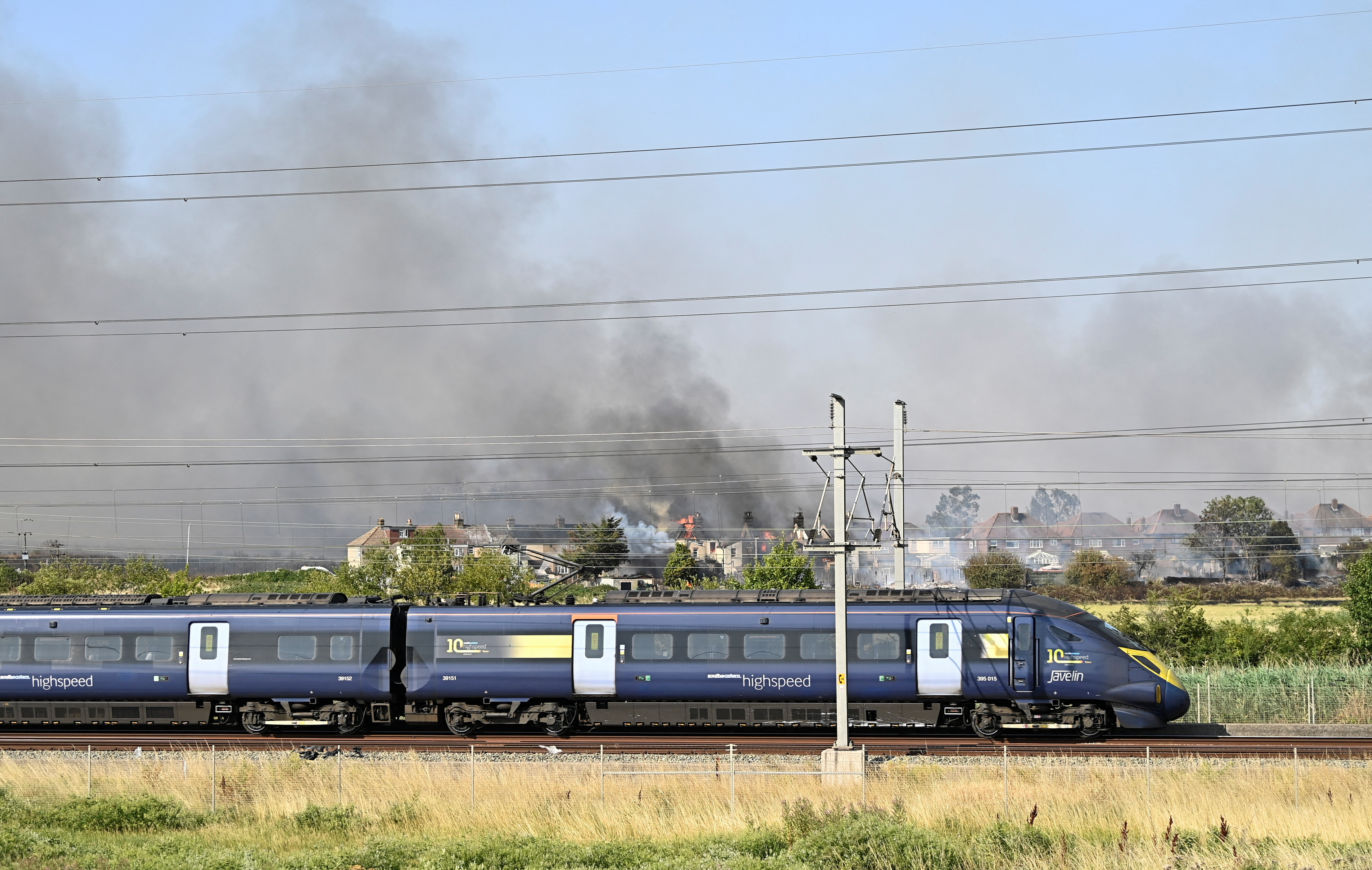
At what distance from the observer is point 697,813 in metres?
19.8

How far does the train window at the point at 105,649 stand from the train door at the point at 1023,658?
22.3 metres

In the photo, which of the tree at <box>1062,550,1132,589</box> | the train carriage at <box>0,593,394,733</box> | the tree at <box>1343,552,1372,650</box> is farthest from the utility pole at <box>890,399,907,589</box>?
the tree at <box>1062,550,1132,589</box>

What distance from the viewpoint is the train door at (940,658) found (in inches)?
1063

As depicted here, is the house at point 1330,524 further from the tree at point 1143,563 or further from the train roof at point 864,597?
the train roof at point 864,597

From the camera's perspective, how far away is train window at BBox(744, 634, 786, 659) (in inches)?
1090


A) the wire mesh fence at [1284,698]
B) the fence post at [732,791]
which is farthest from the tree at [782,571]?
the fence post at [732,791]

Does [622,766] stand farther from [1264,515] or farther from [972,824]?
[1264,515]

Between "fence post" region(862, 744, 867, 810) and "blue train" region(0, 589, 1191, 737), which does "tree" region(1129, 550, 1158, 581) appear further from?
"fence post" region(862, 744, 867, 810)

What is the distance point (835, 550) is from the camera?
21.7 meters

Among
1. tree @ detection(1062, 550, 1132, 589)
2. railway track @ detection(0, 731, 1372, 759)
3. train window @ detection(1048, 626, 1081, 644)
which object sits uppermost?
train window @ detection(1048, 626, 1081, 644)

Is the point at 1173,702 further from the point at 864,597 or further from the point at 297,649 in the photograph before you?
the point at 297,649

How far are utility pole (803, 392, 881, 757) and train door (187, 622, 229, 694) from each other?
16079 mm

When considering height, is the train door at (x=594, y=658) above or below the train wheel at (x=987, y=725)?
above

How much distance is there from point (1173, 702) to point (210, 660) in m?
23.5
